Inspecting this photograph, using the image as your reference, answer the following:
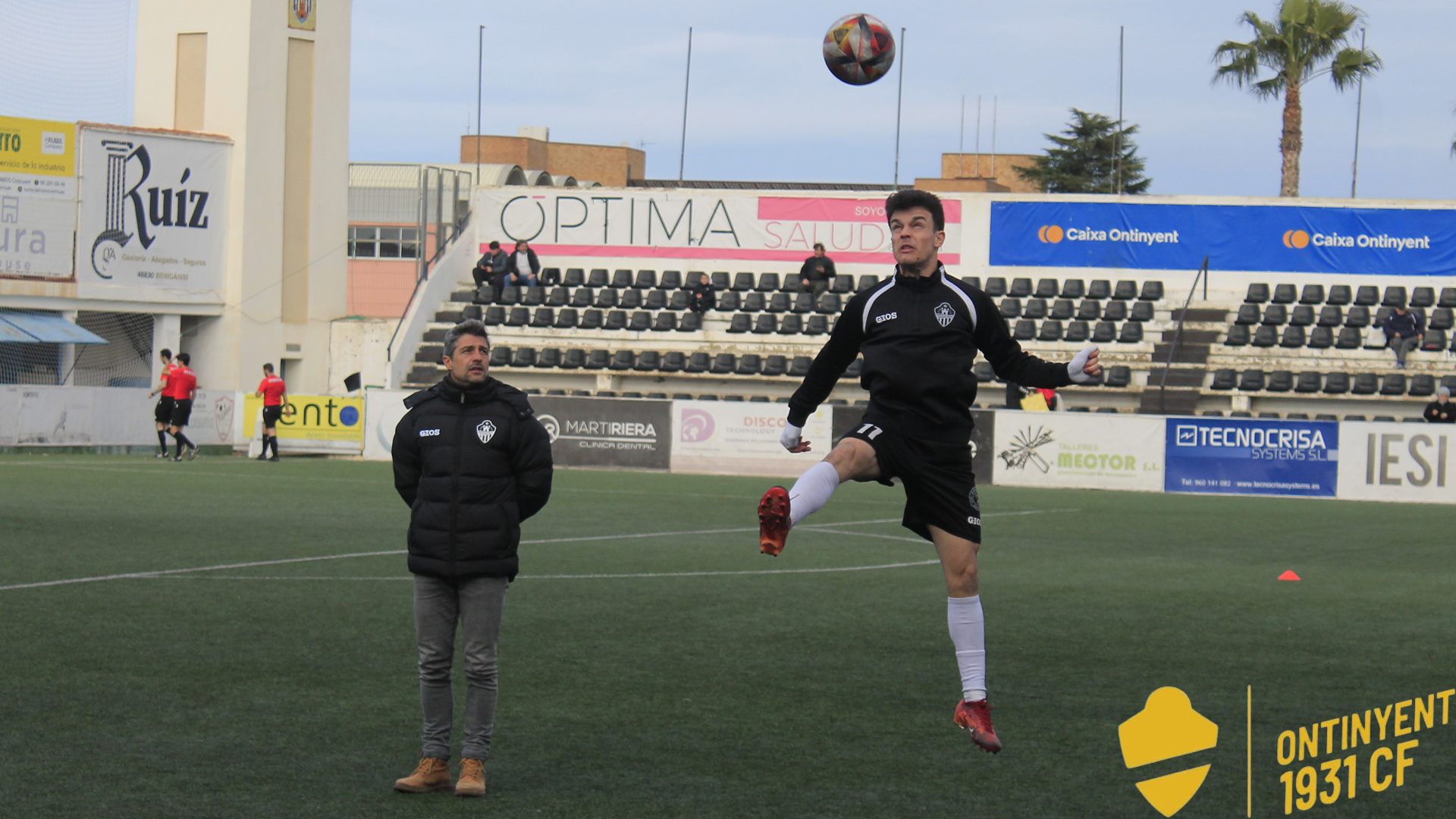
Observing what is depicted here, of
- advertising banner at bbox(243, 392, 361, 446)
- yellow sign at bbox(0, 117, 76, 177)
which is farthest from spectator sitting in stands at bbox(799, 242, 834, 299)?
yellow sign at bbox(0, 117, 76, 177)

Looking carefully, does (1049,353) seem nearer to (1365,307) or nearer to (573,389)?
(1365,307)

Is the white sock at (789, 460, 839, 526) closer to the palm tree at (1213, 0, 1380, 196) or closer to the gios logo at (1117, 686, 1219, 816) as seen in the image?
the gios logo at (1117, 686, 1219, 816)

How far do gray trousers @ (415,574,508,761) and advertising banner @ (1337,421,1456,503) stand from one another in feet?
72.7

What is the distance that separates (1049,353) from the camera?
3441cm

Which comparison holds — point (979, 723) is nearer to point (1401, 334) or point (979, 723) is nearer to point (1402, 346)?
point (1402, 346)

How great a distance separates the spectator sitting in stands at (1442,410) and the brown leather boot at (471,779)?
928 inches

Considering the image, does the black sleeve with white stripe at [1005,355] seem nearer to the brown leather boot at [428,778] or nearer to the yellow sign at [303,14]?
the brown leather boot at [428,778]

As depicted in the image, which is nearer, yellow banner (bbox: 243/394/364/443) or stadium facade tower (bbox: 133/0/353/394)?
yellow banner (bbox: 243/394/364/443)

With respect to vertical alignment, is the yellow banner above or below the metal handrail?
below

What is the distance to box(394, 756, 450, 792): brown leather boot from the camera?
616cm

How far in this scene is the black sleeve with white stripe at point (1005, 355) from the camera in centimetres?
668

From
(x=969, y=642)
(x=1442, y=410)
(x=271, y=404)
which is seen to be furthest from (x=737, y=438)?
(x=969, y=642)

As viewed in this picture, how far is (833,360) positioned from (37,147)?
3399 cm

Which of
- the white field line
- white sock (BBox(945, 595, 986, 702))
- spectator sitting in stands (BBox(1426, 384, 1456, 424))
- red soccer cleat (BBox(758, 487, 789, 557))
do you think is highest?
spectator sitting in stands (BBox(1426, 384, 1456, 424))
